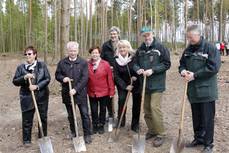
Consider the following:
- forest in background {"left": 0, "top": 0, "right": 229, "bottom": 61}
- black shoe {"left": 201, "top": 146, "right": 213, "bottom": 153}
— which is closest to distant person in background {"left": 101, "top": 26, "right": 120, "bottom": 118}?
black shoe {"left": 201, "top": 146, "right": 213, "bottom": 153}

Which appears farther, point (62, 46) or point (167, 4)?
point (167, 4)

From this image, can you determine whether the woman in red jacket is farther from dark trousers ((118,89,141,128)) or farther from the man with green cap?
the man with green cap

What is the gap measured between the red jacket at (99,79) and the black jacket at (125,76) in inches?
5.3

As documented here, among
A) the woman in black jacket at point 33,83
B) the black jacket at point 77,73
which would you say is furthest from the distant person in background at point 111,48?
the woman in black jacket at point 33,83

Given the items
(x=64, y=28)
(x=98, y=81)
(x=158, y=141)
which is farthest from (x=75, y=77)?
(x=64, y=28)

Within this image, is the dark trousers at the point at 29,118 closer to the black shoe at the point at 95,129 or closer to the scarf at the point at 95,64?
the black shoe at the point at 95,129

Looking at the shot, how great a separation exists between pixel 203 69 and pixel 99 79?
6.30 feet

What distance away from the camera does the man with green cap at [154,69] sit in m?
6.46

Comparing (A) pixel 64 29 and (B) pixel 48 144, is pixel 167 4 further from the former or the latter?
(B) pixel 48 144

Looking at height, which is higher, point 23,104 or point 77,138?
point 23,104

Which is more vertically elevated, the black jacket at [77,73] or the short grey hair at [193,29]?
the short grey hair at [193,29]

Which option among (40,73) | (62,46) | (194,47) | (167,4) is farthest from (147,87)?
(167,4)

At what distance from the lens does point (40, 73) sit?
684cm

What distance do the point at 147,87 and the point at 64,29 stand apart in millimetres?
5441
